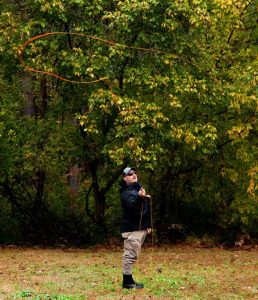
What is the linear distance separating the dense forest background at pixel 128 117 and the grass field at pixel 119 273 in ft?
7.10

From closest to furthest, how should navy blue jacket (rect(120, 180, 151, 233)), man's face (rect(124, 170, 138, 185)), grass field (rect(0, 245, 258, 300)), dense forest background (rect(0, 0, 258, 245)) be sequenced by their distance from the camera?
navy blue jacket (rect(120, 180, 151, 233)), man's face (rect(124, 170, 138, 185)), grass field (rect(0, 245, 258, 300)), dense forest background (rect(0, 0, 258, 245))

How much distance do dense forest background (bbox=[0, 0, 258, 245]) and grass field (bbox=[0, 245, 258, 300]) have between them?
2.16m

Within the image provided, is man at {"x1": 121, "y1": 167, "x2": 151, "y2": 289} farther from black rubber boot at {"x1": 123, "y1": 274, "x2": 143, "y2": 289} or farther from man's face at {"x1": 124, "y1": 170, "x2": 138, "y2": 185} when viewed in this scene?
black rubber boot at {"x1": 123, "y1": 274, "x2": 143, "y2": 289}

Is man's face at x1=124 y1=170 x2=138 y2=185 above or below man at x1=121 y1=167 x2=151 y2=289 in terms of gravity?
above

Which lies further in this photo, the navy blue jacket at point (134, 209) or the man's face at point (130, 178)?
the man's face at point (130, 178)

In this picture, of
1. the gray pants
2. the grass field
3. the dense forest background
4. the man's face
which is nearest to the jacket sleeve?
the man's face

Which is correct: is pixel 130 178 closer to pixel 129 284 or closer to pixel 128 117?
pixel 129 284

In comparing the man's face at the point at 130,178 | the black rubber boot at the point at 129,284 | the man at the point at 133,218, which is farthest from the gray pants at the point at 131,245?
the man's face at the point at 130,178

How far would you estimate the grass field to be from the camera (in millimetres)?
9016

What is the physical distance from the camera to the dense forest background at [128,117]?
46.2 ft

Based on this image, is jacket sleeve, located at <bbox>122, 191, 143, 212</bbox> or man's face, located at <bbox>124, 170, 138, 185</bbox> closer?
jacket sleeve, located at <bbox>122, 191, 143, 212</bbox>

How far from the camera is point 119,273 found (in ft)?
37.9

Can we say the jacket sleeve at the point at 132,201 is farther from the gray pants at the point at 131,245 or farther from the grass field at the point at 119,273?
the grass field at the point at 119,273

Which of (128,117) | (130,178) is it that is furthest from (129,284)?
(128,117)
